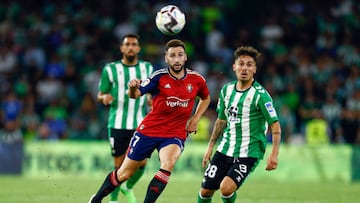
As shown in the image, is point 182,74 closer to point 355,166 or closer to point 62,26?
point 355,166

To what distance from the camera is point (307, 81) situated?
23391mm

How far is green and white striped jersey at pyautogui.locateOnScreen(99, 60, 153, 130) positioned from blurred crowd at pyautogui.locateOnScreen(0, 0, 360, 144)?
9230 mm

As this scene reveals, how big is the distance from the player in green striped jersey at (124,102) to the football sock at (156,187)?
2.41 m

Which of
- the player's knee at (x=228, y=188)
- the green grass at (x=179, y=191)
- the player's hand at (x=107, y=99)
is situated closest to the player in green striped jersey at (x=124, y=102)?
the player's hand at (x=107, y=99)

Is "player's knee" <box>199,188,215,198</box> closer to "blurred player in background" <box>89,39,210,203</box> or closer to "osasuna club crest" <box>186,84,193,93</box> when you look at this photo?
"blurred player in background" <box>89,39,210,203</box>

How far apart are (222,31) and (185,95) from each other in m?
15.0

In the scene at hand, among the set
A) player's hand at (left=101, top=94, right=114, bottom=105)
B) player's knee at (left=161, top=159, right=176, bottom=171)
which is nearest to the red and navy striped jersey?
player's knee at (left=161, top=159, right=176, bottom=171)

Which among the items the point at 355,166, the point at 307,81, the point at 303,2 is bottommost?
the point at 355,166

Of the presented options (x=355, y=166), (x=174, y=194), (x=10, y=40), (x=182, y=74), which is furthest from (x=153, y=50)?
(x=182, y=74)

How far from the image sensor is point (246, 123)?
10539 mm

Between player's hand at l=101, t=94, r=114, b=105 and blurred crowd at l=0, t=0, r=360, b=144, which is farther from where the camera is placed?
blurred crowd at l=0, t=0, r=360, b=144

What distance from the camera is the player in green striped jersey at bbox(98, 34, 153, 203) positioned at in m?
12.9

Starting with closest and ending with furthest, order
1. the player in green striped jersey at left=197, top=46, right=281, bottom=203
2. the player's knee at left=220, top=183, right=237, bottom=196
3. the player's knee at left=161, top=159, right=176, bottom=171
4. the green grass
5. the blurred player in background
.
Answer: the player's knee at left=220, top=183, right=237, bottom=196
the player in green striped jersey at left=197, top=46, right=281, bottom=203
the player's knee at left=161, top=159, right=176, bottom=171
the blurred player in background
the green grass

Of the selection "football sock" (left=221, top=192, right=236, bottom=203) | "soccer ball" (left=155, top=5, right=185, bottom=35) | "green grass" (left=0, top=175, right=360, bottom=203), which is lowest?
"green grass" (left=0, top=175, right=360, bottom=203)
